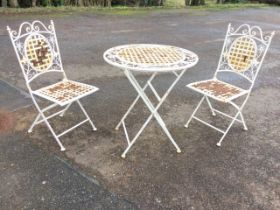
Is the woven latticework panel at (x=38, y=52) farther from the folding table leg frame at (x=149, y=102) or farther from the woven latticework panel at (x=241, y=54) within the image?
the woven latticework panel at (x=241, y=54)

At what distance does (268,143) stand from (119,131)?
178 cm

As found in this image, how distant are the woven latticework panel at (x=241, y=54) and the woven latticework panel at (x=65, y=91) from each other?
179 cm

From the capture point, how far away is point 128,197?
2.88 metres

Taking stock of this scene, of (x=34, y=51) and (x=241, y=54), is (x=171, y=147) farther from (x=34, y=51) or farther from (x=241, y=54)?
(x=34, y=51)

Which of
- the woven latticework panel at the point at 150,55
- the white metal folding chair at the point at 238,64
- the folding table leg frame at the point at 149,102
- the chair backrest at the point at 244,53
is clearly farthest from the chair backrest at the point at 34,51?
the chair backrest at the point at 244,53

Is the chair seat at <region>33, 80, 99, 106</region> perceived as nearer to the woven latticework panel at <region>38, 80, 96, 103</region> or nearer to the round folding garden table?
the woven latticework panel at <region>38, 80, 96, 103</region>

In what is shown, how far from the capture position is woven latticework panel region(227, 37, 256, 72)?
3.94 m

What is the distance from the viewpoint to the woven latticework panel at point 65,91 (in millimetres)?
3412

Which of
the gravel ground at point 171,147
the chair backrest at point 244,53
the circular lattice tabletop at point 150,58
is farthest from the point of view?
the chair backrest at point 244,53

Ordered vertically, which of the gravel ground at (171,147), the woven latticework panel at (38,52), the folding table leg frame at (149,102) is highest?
the woven latticework panel at (38,52)

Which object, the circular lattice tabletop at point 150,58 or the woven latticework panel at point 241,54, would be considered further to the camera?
the woven latticework panel at point 241,54

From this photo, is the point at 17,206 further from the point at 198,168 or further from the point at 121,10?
the point at 121,10

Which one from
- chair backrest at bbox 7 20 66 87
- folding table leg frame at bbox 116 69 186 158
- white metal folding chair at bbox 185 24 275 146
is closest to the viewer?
folding table leg frame at bbox 116 69 186 158

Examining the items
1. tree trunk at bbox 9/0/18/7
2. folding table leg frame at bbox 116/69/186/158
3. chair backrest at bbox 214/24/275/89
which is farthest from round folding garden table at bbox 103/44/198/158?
tree trunk at bbox 9/0/18/7
